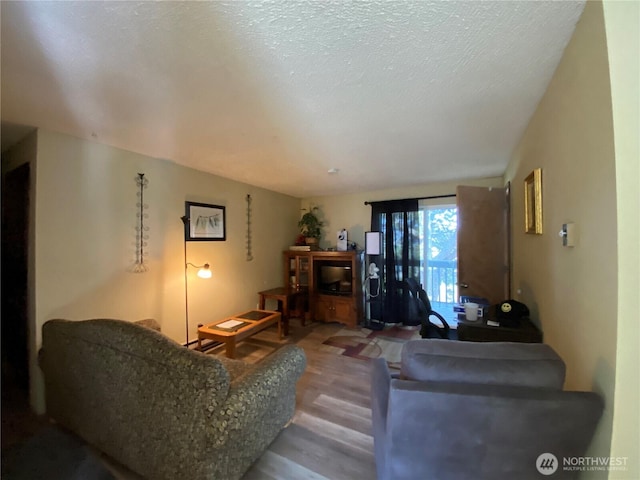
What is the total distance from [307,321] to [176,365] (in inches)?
128

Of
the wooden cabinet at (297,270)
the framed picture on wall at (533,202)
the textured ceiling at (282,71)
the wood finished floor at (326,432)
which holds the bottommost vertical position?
the wood finished floor at (326,432)

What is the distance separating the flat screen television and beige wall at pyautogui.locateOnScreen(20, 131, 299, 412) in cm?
141

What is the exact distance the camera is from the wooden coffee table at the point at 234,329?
2510 millimetres

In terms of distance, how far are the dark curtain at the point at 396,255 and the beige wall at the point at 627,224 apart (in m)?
3.20

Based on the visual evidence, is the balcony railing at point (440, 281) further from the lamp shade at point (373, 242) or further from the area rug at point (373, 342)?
the lamp shade at point (373, 242)

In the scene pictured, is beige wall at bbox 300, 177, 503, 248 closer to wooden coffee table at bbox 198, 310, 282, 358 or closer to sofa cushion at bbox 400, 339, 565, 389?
wooden coffee table at bbox 198, 310, 282, 358

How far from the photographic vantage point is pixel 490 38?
3.53ft

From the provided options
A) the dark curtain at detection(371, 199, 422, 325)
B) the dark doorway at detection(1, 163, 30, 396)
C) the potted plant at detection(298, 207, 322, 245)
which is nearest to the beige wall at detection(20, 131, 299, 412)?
the dark doorway at detection(1, 163, 30, 396)

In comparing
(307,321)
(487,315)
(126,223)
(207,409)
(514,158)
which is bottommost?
(307,321)

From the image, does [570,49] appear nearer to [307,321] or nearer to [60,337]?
[60,337]

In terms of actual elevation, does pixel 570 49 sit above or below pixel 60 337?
above

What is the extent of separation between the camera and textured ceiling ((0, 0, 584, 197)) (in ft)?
3.16

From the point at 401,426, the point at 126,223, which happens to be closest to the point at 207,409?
the point at 401,426

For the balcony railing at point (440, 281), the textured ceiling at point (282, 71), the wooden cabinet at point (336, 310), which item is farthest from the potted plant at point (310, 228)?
the textured ceiling at point (282, 71)
